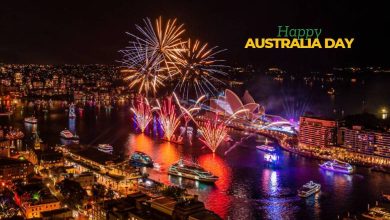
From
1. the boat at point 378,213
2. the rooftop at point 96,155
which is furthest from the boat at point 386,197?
the rooftop at point 96,155

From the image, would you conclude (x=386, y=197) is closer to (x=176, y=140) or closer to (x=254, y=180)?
(x=254, y=180)

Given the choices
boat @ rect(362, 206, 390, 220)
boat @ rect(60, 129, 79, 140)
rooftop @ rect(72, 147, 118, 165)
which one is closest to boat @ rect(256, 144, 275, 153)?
rooftop @ rect(72, 147, 118, 165)

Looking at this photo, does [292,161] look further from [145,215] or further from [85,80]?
[85,80]

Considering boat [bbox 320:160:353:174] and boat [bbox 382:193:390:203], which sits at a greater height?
boat [bbox 320:160:353:174]

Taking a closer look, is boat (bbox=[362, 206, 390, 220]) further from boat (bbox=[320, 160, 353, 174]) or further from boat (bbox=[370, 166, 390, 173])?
boat (bbox=[370, 166, 390, 173])

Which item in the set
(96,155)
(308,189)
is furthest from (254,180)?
(96,155)

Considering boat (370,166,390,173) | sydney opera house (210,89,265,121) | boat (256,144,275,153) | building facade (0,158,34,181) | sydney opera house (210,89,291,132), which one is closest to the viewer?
building facade (0,158,34,181)
